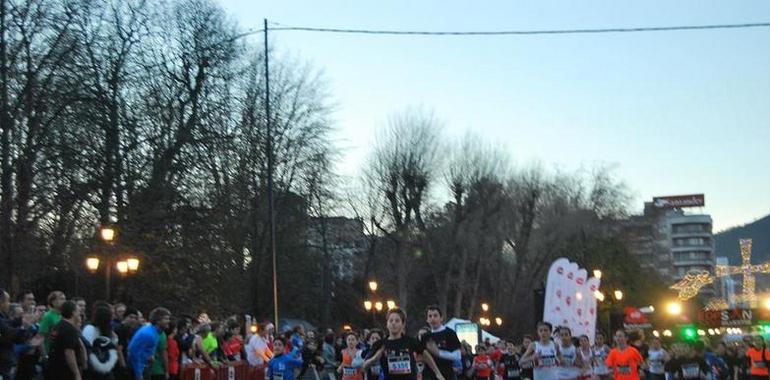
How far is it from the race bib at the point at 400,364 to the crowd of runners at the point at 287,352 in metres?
0.01

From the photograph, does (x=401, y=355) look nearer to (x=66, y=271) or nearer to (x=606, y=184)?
(x=66, y=271)

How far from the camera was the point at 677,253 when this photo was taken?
598ft

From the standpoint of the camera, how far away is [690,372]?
2133cm

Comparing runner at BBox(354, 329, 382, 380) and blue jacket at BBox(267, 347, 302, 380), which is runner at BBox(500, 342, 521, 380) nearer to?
runner at BBox(354, 329, 382, 380)

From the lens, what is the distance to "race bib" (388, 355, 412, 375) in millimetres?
10680

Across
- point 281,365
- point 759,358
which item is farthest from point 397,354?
point 759,358

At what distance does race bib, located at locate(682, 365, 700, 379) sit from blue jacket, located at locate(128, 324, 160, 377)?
12385 millimetres

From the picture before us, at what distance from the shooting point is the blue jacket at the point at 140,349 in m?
14.1

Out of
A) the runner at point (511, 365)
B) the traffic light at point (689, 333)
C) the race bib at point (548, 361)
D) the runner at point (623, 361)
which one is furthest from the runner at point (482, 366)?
the race bib at point (548, 361)

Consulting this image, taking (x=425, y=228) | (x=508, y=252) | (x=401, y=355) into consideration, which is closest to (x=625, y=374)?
(x=401, y=355)

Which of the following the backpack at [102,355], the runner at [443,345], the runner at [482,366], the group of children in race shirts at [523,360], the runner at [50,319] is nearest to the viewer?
the group of children in race shirts at [523,360]

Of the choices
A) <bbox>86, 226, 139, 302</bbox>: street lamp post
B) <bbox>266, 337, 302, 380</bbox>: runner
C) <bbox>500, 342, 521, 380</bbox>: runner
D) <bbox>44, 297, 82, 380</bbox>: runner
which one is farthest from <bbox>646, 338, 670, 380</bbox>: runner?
<bbox>44, 297, 82, 380</bbox>: runner

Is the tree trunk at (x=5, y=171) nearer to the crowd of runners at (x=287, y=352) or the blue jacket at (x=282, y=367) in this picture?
the crowd of runners at (x=287, y=352)

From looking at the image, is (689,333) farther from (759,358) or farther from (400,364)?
(400,364)
